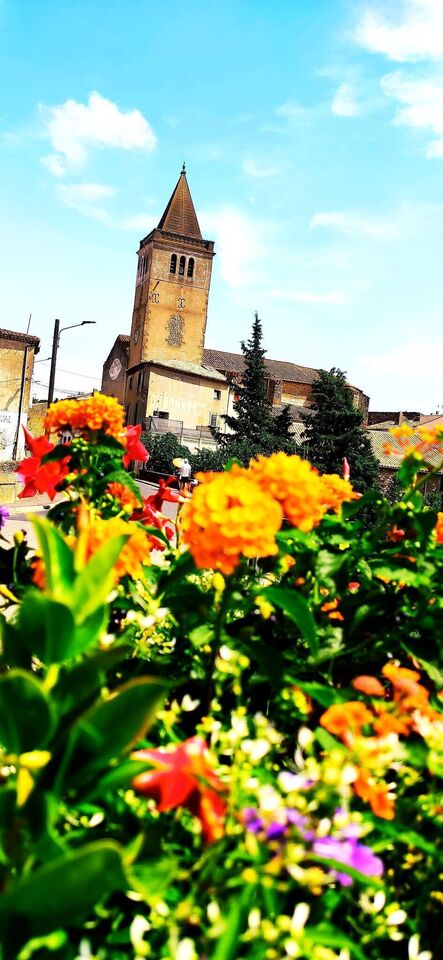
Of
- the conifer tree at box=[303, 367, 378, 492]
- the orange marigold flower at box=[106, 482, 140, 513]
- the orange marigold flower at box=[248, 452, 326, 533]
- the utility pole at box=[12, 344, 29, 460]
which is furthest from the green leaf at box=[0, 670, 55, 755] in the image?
the conifer tree at box=[303, 367, 378, 492]

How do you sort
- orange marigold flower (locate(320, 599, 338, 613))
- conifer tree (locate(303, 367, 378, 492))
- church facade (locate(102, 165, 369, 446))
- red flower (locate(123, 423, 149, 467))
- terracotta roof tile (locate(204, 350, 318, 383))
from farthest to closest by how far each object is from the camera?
terracotta roof tile (locate(204, 350, 318, 383)), church facade (locate(102, 165, 369, 446)), conifer tree (locate(303, 367, 378, 492)), red flower (locate(123, 423, 149, 467)), orange marigold flower (locate(320, 599, 338, 613))

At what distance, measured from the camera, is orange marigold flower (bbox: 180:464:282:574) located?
44.0 inches

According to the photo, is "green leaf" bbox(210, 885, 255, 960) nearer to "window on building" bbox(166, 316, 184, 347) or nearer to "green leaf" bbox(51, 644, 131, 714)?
"green leaf" bbox(51, 644, 131, 714)

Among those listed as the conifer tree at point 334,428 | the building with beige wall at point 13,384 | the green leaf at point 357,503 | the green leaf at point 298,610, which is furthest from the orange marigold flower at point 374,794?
the conifer tree at point 334,428

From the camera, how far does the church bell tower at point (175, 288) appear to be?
2197 inches

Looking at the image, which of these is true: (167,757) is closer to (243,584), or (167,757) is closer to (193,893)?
(193,893)

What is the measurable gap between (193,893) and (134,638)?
0.93m

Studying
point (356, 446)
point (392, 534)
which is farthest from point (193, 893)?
point (356, 446)

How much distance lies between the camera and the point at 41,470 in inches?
88.7

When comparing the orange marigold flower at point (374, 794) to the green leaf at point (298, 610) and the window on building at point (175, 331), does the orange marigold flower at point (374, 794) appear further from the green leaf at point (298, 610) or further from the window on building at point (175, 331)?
the window on building at point (175, 331)

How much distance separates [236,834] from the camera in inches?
36.6

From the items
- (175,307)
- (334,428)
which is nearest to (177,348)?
(175,307)

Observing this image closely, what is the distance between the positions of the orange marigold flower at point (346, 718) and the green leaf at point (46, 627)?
0.43m

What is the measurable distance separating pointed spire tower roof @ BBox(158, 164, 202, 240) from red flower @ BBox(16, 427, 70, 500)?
5880 cm
